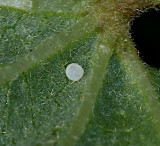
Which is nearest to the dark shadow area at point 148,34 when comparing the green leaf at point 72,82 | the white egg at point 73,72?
the green leaf at point 72,82

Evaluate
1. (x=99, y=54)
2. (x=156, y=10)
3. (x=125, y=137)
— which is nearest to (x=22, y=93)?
(x=99, y=54)

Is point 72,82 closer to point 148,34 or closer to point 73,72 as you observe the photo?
point 73,72

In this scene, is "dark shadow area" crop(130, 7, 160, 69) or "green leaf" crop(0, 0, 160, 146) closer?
"green leaf" crop(0, 0, 160, 146)

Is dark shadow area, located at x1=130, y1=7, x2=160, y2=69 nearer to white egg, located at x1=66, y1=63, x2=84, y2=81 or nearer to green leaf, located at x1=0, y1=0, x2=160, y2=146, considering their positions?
green leaf, located at x1=0, y1=0, x2=160, y2=146

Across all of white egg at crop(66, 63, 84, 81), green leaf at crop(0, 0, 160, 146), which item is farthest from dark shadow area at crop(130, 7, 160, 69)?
white egg at crop(66, 63, 84, 81)

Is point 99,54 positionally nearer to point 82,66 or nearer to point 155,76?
point 82,66
